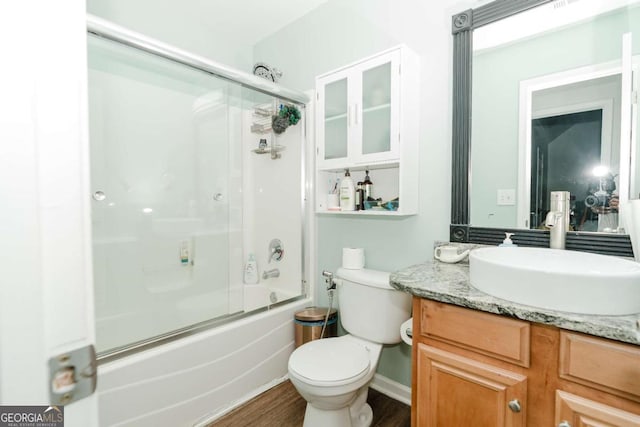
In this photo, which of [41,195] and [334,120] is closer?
[41,195]

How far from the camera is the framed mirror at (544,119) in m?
1.17

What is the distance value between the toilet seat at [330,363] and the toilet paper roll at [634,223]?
3.61ft

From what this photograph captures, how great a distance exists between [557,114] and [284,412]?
1968mm

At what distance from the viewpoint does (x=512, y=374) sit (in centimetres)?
92

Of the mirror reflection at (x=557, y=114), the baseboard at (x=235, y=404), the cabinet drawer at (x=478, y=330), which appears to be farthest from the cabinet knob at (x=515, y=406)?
the baseboard at (x=235, y=404)

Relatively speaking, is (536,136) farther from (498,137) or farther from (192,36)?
(192,36)

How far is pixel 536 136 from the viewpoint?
1349mm

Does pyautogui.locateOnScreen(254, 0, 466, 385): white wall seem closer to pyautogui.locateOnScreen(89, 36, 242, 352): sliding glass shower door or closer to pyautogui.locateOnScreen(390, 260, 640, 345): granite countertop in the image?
pyautogui.locateOnScreen(390, 260, 640, 345): granite countertop

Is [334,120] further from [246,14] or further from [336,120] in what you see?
[246,14]

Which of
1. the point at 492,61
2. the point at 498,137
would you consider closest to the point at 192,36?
the point at 492,61

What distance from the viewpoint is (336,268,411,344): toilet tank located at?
1.60m

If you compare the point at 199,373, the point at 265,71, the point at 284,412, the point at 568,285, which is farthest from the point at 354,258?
the point at 265,71

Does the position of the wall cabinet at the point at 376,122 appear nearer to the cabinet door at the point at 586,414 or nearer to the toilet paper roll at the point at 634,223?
the toilet paper roll at the point at 634,223

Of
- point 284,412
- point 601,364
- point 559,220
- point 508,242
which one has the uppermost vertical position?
point 559,220
